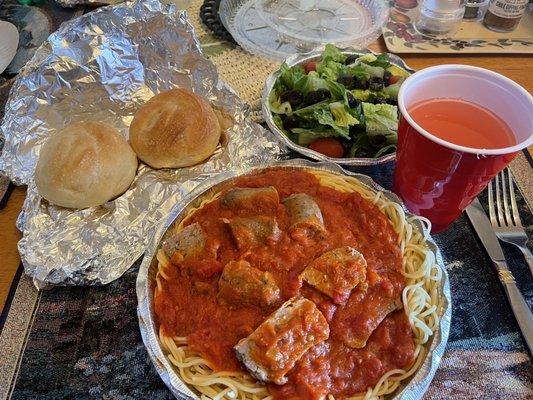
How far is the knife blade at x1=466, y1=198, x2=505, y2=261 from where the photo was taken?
180cm

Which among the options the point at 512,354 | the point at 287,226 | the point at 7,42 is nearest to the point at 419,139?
the point at 287,226

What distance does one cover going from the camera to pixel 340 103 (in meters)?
2.15

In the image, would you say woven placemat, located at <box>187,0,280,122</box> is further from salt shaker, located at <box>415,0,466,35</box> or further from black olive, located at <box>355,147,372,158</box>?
salt shaker, located at <box>415,0,466,35</box>

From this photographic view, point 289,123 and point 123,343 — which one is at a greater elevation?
point 289,123

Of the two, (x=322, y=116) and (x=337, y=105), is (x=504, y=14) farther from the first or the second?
(x=322, y=116)

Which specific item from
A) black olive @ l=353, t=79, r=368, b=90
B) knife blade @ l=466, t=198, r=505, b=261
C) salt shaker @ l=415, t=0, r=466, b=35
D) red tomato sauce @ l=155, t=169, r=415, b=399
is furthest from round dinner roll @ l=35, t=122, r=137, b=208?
salt shaker @ l=415, t=0, r=466, b=35

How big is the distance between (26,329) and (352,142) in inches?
61.0

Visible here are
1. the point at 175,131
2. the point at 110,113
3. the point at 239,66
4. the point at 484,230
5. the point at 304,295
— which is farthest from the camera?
the point at 239,66

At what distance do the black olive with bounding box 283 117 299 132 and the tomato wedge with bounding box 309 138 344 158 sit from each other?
0.47 ft

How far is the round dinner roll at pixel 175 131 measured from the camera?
82.4 inches

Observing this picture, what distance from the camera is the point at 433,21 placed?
2.79 m

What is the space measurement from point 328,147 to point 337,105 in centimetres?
20

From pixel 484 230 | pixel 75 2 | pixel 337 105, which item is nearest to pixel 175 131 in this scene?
pixel 337 105

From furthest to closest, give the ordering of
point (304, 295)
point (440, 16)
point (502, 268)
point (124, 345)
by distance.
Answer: point (440, 16), point (502, 268), point (124, 345), point (304, 295)
